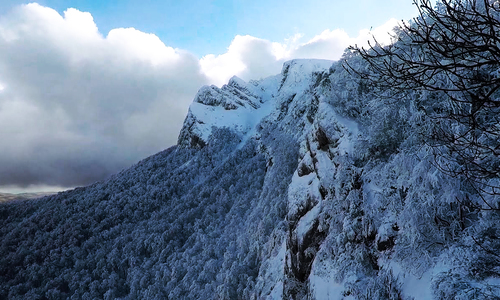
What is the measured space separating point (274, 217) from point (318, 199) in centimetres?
1932

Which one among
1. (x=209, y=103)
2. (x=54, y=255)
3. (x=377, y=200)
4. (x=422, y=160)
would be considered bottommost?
(x=54, y=255)

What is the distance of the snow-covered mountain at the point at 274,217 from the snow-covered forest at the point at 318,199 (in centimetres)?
10

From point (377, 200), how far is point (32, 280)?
8311cm

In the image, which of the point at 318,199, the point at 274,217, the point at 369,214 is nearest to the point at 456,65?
the point at 369,214

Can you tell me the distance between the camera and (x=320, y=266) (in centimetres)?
1370

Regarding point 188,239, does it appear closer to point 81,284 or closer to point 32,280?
point 81,284

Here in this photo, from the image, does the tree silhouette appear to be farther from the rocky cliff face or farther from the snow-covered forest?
the rocky cliff face

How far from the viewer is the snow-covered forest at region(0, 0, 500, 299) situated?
4.94 metres

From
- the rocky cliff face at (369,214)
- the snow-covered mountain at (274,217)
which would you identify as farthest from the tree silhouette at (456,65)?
the rocky cliff face at (369,214)

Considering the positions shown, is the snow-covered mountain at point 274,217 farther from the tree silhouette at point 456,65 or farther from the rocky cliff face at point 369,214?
the tree silhouette at point 456,65

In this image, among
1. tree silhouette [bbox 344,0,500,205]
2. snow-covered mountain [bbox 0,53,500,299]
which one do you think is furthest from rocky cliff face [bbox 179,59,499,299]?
tree silhouette [bbox 344,0,500,205]

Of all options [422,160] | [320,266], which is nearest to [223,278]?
[320,266]

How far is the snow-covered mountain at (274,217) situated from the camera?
9.17 meters

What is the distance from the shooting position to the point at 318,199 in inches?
689
